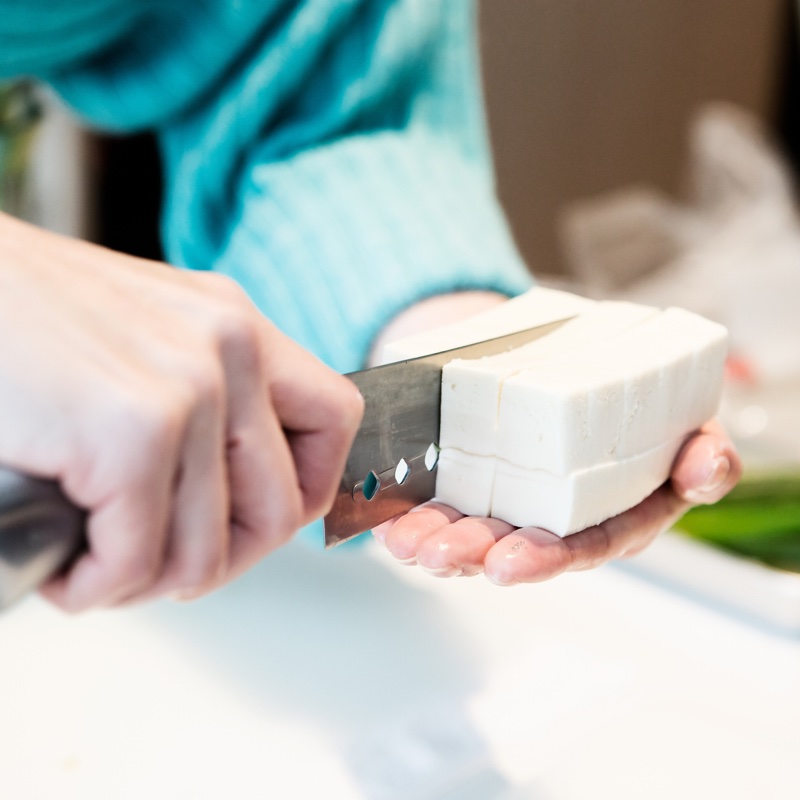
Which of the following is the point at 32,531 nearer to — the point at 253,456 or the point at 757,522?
the point at 253,456

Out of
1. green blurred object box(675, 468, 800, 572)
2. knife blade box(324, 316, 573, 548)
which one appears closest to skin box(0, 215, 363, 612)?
knife blade box(324, 316, 573, 548)

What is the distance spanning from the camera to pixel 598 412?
0.58m

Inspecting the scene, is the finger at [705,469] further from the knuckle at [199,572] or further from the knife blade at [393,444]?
the knuckle at [199,572]

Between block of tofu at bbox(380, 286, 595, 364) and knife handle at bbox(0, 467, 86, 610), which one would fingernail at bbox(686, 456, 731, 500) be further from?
knife handle at bbox(0, 467, 86, 610)

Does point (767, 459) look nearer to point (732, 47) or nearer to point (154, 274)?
point (154, 274)

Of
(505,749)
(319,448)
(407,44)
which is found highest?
(407,44)

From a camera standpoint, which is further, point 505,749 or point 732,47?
point 732,47

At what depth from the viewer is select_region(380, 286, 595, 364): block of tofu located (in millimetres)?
616

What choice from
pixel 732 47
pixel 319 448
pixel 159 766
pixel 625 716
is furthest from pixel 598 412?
pixel 732 47

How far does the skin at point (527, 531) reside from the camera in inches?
22.2

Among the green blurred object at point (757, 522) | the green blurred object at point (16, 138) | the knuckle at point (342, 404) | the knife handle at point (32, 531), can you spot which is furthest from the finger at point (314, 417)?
the green blurred object at point (16, 138)

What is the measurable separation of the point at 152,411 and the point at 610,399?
351 mm

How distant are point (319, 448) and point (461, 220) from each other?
452 mm

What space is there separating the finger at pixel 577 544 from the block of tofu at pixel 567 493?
1cm
